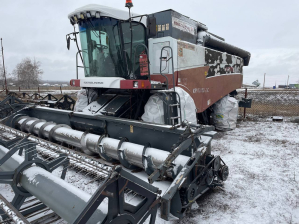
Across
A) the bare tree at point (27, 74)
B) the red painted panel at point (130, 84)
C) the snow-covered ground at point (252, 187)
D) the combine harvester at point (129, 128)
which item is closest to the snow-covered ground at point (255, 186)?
the snow-covered ground at point (252, 187)

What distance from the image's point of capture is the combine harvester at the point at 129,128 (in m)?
1.80

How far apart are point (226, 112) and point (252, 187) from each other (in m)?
3.92

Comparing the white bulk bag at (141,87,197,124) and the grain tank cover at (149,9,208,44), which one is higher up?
the grain tank cover at (149,9,208,44)

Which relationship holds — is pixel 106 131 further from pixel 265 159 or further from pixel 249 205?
pixel 265 159

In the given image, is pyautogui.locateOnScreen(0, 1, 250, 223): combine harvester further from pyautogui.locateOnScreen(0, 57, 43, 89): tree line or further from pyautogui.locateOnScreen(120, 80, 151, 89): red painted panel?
pyautogui.locateOnScreen(0, 57, 43, 89): tree line

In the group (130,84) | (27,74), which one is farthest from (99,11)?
(27,74)

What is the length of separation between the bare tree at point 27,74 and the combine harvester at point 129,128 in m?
43.8

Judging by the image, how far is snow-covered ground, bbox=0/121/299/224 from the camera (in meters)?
2.49

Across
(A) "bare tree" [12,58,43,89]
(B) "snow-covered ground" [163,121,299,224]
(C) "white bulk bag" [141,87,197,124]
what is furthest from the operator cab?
(A) "bare tree" [12,58,43,89]

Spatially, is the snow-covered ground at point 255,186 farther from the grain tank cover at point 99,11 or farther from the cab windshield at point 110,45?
the grain tank cover at point 99,11

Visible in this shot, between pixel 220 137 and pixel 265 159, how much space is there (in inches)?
70.3

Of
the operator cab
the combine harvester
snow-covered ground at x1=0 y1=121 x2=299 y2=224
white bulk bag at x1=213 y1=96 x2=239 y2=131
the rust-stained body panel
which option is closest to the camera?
the combine harvester

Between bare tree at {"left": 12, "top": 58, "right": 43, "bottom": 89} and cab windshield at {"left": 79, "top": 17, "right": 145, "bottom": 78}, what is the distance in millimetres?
44652

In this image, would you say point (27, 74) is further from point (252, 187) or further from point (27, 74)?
point (252, 187)
